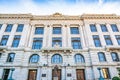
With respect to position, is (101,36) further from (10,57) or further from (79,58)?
(10,57)

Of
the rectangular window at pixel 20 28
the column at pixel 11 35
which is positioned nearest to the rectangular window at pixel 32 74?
the column at pixel 11 35

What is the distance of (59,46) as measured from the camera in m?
27.9

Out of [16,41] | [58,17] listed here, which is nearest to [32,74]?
[16,41]

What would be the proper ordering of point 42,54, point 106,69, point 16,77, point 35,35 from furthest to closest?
point 35,35
point 42,54
point 106,69
point 16,77

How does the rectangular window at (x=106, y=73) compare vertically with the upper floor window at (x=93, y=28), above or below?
below

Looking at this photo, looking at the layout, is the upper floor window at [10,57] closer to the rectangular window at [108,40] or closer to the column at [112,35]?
the rectangular window at [108,40]

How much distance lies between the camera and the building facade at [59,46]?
2462 centimetres

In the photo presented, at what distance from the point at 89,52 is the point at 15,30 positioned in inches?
702

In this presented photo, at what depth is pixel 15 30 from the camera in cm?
3045

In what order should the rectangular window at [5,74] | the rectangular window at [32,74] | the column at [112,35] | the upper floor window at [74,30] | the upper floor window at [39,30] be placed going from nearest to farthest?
the rectangular window at [5,74], the rectangular window at [32,74], the column at [112,35], the upper floor window at [39,30], the upper floor window at [74,30]

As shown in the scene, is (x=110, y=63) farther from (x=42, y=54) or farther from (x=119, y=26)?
(x=42, y=54)

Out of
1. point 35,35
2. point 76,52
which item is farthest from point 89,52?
point 35,35

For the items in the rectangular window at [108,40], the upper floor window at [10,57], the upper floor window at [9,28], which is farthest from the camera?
the upper floor window at [9,28]

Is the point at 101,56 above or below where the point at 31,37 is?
below
